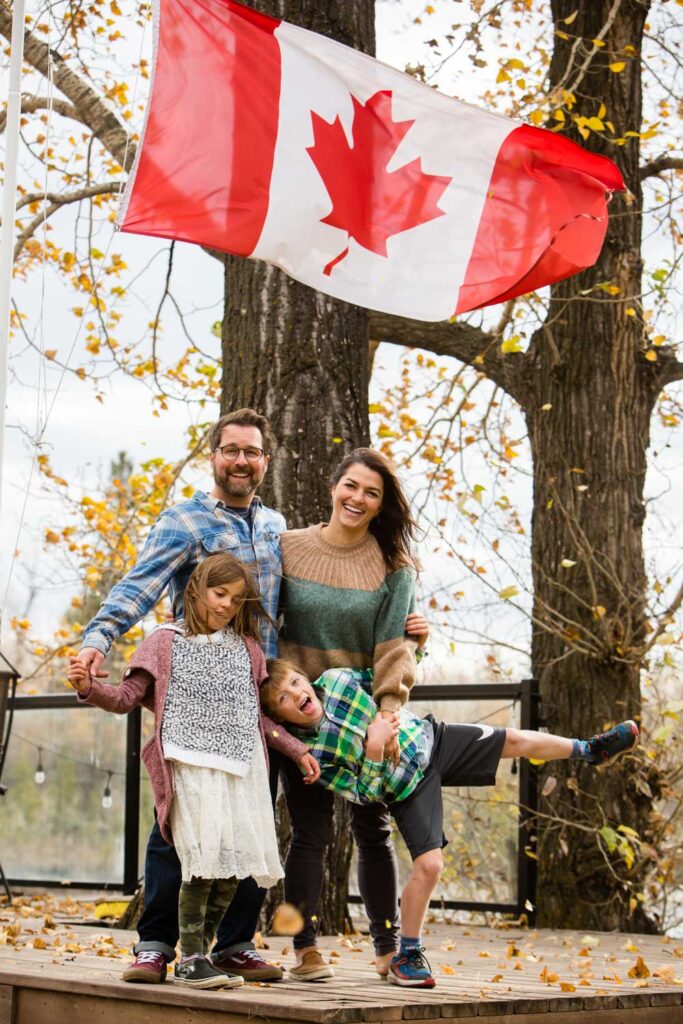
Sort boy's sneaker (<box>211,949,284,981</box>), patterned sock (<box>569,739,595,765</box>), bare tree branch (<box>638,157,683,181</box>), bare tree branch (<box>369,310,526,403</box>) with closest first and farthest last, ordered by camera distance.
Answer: boy's sneaker (<box>211,949,284,981</box>) < patterned sock (<box>569,739,595,765</box>) < bare tree branch (<box>369,310,526,403</box>) < bare tree branch (<box>638,157,683,181</box>)

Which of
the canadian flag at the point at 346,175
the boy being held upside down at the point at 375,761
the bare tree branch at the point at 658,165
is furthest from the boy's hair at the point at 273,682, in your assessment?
the bare tree branch at the point at 658,165

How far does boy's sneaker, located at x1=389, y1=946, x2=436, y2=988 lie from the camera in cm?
466

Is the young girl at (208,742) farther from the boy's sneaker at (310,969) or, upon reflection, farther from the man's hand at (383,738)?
the boy's sneaker at (310,969)

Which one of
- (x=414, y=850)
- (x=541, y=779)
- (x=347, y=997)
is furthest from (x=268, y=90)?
(x=541, y=779)

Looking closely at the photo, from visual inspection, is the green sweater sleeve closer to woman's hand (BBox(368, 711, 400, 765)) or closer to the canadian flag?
woman's hand (BBox(368, 711, 400, 765))

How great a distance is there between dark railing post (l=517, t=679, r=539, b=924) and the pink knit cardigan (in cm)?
429

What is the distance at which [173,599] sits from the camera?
4992mm

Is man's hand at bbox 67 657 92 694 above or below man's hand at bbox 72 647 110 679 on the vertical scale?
below

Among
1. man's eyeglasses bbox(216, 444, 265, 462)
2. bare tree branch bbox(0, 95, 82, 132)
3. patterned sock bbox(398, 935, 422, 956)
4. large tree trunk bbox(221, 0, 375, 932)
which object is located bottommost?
patterned sock bbox(398, 935, 422, 956)

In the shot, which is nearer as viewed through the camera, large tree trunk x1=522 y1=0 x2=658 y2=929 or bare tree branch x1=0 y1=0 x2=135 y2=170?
large tree trunk x1=522 y1=0 x2=658 y2=929

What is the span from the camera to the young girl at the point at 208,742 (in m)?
4.35

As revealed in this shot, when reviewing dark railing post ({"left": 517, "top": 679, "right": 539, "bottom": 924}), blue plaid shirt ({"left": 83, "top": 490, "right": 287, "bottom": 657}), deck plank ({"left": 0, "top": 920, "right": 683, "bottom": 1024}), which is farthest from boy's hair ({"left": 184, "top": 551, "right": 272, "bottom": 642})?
dark railing post ({"left": 517, "top": 679, "right": 539, "bottom": 924})

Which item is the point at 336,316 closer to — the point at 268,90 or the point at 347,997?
the point at 268,90

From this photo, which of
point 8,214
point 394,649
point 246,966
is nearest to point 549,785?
point 394,649
